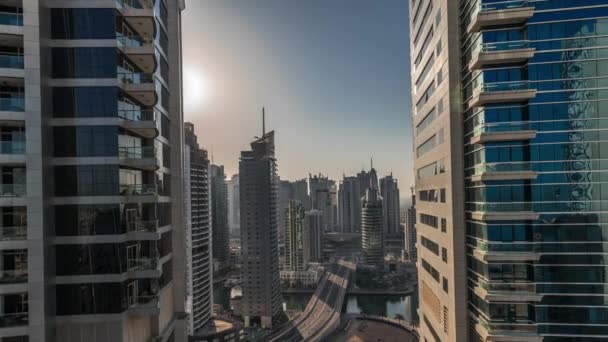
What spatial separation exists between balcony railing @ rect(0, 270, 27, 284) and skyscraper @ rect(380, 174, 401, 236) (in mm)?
157864

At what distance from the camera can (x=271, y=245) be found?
250 feet

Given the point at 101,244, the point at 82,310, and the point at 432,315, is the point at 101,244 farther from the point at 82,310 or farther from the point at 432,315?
the point at 432,315

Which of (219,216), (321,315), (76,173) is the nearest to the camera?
(76,173)

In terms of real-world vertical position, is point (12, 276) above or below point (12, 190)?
below

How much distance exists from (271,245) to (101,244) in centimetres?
6595

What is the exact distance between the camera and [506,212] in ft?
48.4

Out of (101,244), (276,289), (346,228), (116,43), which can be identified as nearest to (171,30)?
(116,43)

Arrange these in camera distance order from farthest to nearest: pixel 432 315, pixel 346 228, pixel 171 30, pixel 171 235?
pixel 346 228, pixel 432 315, pixel 171 30, pixel 171 235

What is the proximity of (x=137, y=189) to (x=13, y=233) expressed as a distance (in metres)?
4.20

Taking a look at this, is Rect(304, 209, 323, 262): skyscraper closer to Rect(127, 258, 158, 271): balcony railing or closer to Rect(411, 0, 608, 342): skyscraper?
Rect(411, 0, 608, 342): skyscraper

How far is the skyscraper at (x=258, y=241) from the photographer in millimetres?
73812

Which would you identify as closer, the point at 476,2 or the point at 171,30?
the point at 476,2

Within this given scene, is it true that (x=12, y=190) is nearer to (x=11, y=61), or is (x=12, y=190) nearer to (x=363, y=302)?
(x=11, y=61)

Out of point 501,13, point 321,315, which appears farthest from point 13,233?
point 321,315
